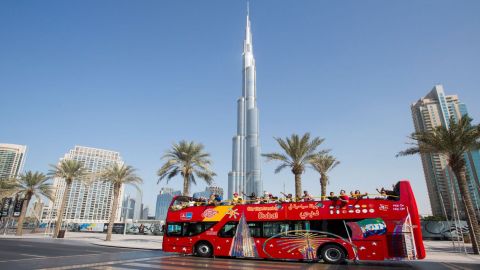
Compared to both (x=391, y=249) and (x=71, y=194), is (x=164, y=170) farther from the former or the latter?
(x=71, y=194)

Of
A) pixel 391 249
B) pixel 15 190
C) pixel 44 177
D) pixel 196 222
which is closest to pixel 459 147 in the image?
pixel 391 249

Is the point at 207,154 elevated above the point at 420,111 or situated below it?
below

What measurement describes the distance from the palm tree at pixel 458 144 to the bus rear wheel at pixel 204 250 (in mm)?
17875

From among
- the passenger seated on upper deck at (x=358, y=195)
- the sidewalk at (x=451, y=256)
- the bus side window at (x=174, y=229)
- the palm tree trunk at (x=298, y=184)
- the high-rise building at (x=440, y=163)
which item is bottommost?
the sidewalk at (x=451, y=256)

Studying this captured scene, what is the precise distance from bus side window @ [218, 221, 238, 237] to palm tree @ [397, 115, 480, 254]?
16246mm

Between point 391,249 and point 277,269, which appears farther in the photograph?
point 391,249

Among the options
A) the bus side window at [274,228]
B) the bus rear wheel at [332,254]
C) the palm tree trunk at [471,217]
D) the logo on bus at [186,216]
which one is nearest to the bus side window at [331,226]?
the bus rear wheel at [332,254]

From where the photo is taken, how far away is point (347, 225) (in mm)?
13750

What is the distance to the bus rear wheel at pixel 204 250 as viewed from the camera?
647 inches

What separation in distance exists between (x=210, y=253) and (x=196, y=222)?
2000mm

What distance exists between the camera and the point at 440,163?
61375mm

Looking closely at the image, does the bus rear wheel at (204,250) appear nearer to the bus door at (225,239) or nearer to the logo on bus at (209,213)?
the bus door at (225,239)

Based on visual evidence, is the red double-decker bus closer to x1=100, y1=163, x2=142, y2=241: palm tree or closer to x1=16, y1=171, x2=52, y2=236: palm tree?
x1=100, y1=163, x2=142, y2=241: palm tree

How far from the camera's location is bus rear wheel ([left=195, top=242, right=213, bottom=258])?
16.4 m
